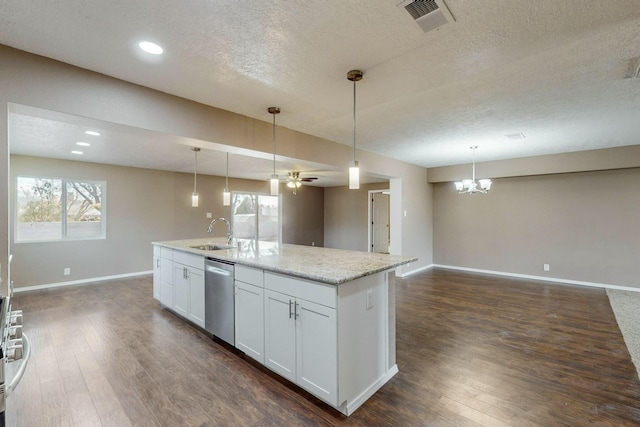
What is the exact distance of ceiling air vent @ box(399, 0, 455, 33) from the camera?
1.53 m

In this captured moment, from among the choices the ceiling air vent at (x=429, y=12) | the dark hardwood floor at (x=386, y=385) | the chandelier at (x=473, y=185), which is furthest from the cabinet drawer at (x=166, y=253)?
the chandelier at (x=473, y=185)

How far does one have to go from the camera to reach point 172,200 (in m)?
6.65

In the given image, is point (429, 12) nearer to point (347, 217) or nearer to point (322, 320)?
point (322, 320)

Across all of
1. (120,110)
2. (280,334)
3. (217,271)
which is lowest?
(280,334)

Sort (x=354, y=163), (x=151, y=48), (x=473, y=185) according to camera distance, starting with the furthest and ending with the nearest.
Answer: (x=473, y=185) < (x=354, y=163) < (x=151, y=48)

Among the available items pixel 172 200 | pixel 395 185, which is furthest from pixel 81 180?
pixel 395 185

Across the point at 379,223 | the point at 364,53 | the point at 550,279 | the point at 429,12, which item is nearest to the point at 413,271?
the point at 550,279

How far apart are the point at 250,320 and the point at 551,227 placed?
6.09 metres

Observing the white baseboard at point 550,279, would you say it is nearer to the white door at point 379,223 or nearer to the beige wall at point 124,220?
the white door at point 379,223

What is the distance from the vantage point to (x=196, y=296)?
10.8 ft

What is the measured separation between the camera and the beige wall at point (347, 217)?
8820mm

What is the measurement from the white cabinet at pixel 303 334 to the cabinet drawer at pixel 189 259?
123cm

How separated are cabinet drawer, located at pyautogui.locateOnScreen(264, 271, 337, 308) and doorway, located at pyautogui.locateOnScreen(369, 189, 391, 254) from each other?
6644 millimetres

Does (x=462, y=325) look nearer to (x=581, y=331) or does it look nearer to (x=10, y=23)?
(x=581, y=331)
